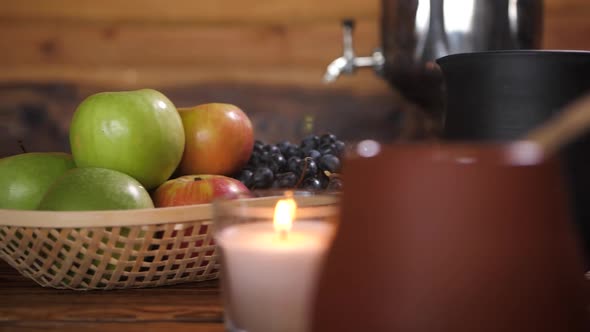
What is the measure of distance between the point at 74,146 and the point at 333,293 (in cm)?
49

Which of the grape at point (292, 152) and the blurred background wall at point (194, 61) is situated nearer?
the grape at point (292, 152)

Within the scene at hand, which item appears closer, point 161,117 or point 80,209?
point 80,209

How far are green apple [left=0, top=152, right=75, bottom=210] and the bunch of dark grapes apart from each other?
0.20 m

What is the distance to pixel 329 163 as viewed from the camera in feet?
2.42

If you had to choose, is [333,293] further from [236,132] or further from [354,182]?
[236,132]

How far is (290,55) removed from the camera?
1.99 metres

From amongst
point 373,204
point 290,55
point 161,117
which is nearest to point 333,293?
point 373,204

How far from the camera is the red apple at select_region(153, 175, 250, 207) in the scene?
2.15 feet

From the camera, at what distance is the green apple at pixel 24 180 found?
65 centimetres

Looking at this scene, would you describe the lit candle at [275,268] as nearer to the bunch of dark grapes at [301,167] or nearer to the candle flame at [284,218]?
the candle flame at [284,218]

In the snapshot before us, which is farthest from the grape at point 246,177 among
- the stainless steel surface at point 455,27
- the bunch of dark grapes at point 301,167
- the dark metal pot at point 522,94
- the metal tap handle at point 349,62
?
the metal tap handle at point 349,62

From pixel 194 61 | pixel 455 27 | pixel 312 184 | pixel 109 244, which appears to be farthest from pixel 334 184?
pixel 194 61

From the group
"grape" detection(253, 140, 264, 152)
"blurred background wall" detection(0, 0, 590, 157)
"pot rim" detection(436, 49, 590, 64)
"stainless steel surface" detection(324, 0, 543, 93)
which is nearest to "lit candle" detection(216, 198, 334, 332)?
"pot rim" detection(436, 49, 590, 64)

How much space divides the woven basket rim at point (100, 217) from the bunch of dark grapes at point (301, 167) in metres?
0.18
